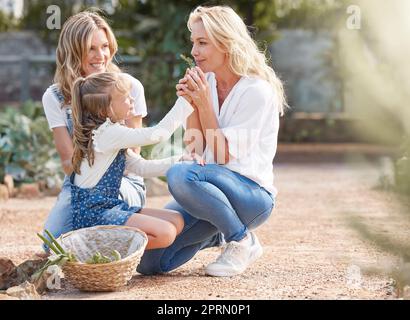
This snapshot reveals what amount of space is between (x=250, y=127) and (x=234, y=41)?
37 centimetres

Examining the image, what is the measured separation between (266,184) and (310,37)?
10824 millimetres

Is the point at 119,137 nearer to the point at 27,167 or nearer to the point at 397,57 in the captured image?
the point at 397,57

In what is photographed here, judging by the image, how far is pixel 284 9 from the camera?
A: 13.5 m

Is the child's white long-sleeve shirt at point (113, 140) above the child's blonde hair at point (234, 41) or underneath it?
underneath

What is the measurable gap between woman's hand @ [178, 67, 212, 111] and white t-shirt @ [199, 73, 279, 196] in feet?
0.43

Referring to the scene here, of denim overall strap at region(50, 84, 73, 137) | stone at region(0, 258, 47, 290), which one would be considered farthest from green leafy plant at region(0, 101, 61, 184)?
stone at region(0, 258, 47, 290)

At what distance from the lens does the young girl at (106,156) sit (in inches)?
112

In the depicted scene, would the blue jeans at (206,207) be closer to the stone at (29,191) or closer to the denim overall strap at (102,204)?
the denim overall strap at (102,204)

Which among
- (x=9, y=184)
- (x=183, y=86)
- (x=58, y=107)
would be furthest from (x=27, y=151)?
(x=183, y=86)

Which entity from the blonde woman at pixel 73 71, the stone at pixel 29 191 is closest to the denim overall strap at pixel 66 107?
the blonde woman at pixel 73 71

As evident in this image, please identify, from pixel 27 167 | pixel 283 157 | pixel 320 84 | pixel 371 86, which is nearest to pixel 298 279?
pixel 371 86

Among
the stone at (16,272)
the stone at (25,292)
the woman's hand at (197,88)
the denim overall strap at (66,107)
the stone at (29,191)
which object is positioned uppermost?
the woman's hand at (197,88)

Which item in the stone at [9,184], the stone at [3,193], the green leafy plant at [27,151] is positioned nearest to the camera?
the stone at [3,193]

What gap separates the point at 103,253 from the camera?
2.85 m
